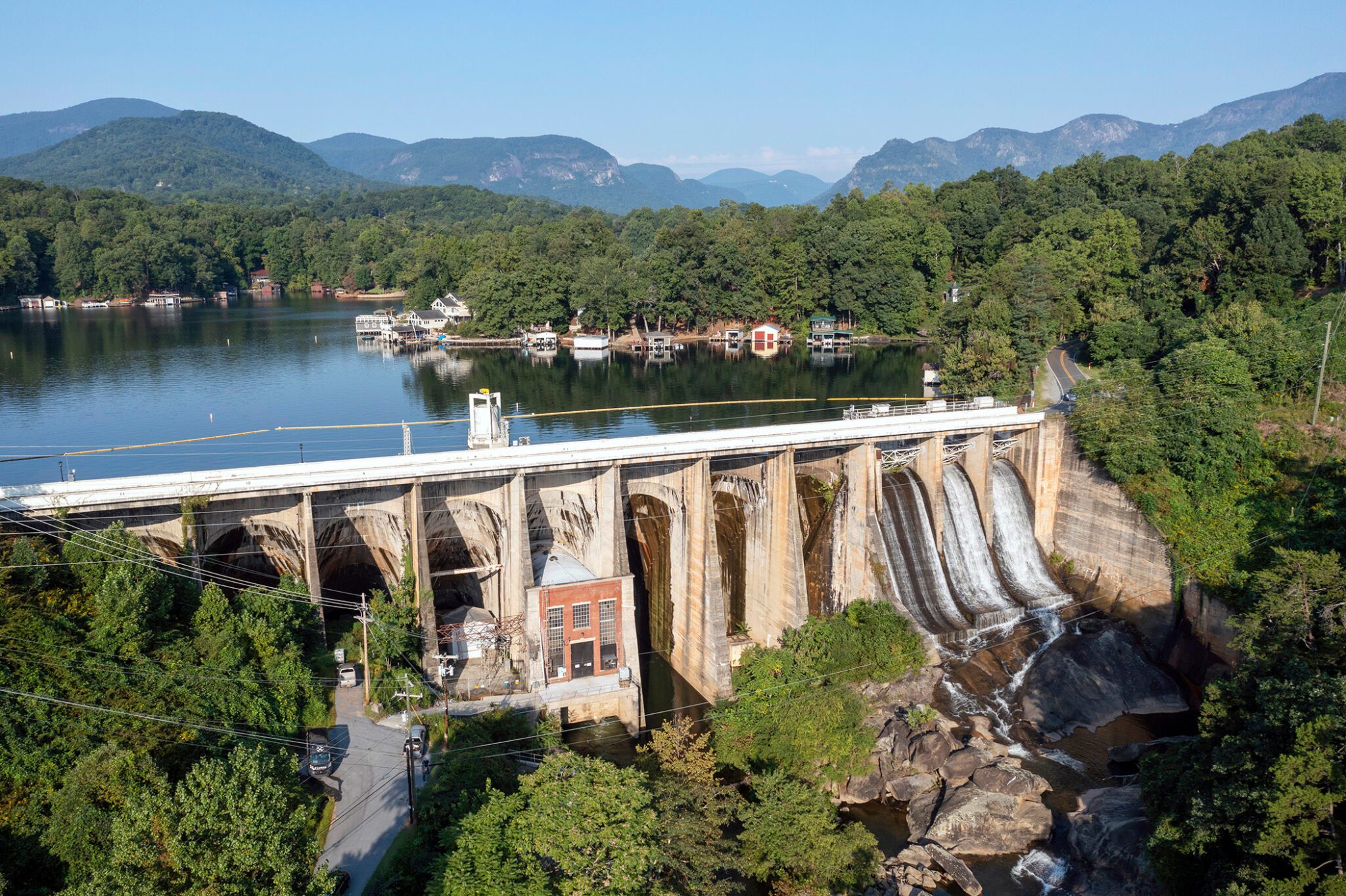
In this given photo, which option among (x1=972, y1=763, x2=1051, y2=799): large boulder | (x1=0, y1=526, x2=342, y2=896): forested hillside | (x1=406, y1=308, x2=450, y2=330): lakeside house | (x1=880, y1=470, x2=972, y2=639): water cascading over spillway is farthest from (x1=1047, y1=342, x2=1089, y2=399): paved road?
(x1=406, y1=308, x2=450, y2=330): lakeside house

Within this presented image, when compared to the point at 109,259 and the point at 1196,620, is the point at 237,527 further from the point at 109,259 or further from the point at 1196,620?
the point at 109,259

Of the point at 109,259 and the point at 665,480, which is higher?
the point at 109,259

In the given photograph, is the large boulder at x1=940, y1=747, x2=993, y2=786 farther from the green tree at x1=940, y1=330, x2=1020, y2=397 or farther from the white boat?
the white boat

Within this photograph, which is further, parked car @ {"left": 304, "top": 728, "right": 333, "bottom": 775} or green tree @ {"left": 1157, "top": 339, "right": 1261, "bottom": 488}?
green tree @ {"left": 1157, "top": 339, "right": 1261, "bottom": 488}

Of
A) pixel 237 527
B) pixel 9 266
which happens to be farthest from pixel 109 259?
pixel 237 527

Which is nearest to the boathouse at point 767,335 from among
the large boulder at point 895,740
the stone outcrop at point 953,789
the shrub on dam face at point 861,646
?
the shrub on dam face at point 861,646

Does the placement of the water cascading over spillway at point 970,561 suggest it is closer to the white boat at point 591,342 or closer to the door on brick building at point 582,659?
the door on brick building at point 582,659
